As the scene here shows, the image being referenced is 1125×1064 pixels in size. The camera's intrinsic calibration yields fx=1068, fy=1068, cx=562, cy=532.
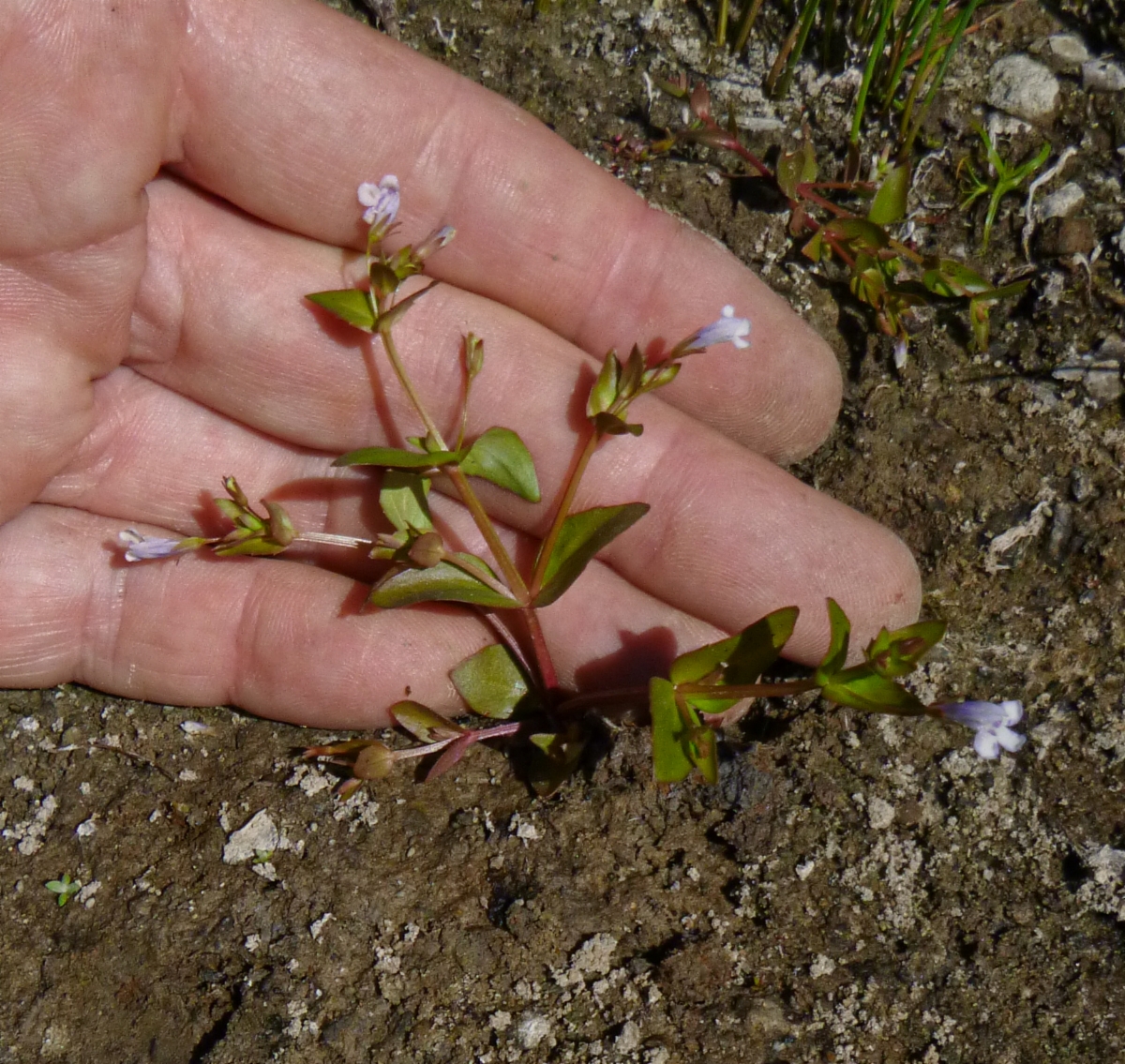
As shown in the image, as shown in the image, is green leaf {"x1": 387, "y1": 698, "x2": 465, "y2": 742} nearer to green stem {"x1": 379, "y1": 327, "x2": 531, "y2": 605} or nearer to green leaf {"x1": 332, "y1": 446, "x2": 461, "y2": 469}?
green stem {"x1": 379, "y1": 327, "x2": 531, "y2": 605}

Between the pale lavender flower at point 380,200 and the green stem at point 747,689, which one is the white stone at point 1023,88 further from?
the green stem at point 747,689

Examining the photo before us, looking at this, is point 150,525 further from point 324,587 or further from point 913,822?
point 913,822

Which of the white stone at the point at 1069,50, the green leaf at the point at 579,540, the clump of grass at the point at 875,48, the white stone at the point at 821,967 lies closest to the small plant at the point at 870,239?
the clump of grass at the point at 875,48

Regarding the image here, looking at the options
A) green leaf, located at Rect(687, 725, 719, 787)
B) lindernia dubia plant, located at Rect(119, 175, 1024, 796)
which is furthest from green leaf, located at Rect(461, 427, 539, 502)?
green leaf, located at Rect(687, 725, 719, 787)

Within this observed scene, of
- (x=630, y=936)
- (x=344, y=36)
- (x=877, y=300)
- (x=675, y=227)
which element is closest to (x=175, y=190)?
(x=344, y=36)

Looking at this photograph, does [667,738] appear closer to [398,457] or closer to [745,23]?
[398,457]

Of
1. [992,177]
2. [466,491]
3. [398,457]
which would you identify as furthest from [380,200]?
[992,177]

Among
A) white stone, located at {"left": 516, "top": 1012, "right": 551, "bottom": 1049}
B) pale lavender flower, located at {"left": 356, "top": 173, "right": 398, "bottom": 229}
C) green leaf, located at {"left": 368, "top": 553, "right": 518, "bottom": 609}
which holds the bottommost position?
white stone, located at {"left": 516, "top": 1012, "right": 551, "bottom": 1049}
